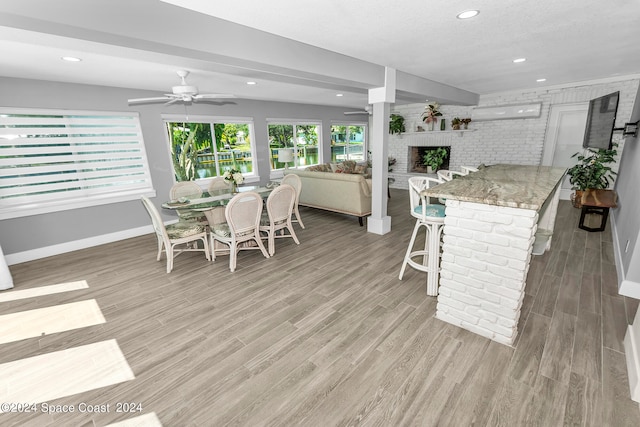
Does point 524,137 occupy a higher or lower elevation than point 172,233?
higher

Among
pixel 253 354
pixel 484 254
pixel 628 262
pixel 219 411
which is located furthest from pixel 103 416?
pixel 628 262

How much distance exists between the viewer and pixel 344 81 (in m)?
3.11

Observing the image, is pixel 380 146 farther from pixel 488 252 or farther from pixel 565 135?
pixel 565 135

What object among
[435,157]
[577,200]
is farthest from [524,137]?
[435,157]

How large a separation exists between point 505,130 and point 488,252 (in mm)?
5887

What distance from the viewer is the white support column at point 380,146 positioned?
3.75 meters

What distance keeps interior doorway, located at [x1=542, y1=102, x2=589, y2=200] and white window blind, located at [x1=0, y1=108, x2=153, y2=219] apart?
26.7ft

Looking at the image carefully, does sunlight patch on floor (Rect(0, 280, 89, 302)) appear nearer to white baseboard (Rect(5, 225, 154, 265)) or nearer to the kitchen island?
white baseboard (Rect(5, 225, 154, 265))

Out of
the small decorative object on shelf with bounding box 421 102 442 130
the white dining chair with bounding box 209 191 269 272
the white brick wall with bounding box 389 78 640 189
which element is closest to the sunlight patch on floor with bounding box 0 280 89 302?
the white dining chair with bounding box 209 191 269 272

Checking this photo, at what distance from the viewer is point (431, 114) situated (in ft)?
23.8

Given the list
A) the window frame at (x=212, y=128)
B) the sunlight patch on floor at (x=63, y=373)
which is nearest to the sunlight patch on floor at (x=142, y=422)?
the sunlight patch on floor at (x=63, y=373)

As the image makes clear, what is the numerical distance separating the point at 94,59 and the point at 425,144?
709cm

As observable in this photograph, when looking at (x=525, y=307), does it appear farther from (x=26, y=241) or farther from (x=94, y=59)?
(x=26, y=241)

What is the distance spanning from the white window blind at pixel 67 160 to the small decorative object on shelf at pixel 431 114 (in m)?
6.60
